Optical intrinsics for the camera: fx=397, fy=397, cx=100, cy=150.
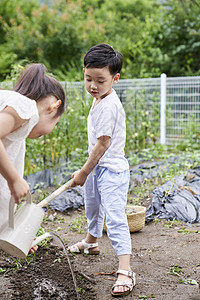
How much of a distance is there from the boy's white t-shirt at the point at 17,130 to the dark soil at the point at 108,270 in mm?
603

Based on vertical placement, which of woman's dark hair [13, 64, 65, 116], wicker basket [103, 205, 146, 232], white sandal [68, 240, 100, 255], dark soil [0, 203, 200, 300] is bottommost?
dark soil [0, 203, 200, 300]

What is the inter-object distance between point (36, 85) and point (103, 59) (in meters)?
0.56

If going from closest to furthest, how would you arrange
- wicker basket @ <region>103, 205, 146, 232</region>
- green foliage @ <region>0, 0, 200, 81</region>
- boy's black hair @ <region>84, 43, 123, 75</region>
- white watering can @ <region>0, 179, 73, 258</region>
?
white watering can @ <region>0, 179, 73, 258</region> < boy's black hair @ <region>84, 43, 123, 75</region> < wicker basket @ <region>103, 205, 146, 232</region> < green foliage @ <region>0, 0, 200, 81</region>

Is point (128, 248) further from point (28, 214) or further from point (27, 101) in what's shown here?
point (27, 101)

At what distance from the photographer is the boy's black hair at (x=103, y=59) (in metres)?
2.22

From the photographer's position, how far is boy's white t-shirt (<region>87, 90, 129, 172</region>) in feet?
7.35

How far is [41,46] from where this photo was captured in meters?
12.2

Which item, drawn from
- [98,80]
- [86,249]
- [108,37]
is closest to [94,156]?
[98,80]

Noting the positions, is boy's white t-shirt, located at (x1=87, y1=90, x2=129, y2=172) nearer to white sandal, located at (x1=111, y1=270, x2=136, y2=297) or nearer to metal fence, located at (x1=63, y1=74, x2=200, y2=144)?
white sandal, located at (x1=111, y1=270, x2=136, y2=297)

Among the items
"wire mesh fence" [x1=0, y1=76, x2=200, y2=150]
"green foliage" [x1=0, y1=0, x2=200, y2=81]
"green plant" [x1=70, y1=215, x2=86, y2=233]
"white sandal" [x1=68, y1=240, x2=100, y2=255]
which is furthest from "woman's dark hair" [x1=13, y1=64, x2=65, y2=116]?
"wire mesh fence" [x1=0, y1=76, x2=200, y2=150]

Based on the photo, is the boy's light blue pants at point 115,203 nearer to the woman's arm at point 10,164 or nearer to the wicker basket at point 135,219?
the wicker basket at point 135,219

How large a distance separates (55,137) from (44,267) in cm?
258

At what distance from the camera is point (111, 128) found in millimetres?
2260

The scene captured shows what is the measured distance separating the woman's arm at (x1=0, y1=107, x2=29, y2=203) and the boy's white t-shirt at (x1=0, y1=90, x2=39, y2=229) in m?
0.03
